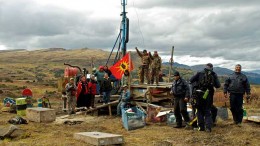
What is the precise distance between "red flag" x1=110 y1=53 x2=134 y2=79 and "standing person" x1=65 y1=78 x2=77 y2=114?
76.2 inches

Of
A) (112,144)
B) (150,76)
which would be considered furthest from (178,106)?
(150,76)

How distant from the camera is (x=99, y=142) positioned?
8.86m

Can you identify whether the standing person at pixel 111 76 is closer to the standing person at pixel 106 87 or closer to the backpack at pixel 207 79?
the standing person at pixel 106 87

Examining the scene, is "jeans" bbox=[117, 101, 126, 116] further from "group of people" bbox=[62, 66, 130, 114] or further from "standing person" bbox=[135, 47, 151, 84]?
"standing person" bbox=[135, 47, 151, 84]

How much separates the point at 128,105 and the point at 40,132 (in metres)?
4.36

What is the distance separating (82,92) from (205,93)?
7762 mm

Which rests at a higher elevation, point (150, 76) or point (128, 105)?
point (150, 76)

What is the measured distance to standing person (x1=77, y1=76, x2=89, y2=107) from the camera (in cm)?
1685

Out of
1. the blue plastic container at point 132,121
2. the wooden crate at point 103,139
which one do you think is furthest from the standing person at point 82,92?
the wooden crate at point 103,139

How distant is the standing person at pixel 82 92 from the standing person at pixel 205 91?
7.13 m

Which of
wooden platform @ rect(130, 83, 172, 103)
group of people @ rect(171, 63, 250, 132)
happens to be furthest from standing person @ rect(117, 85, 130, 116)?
group of people @ rect(171, 63, 250, 132)

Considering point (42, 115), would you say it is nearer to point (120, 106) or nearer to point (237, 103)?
point (120, 106)

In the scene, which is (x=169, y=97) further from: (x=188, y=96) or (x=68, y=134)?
(x=68, y=134)

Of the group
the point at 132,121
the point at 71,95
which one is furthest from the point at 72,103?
the point at 132,121
